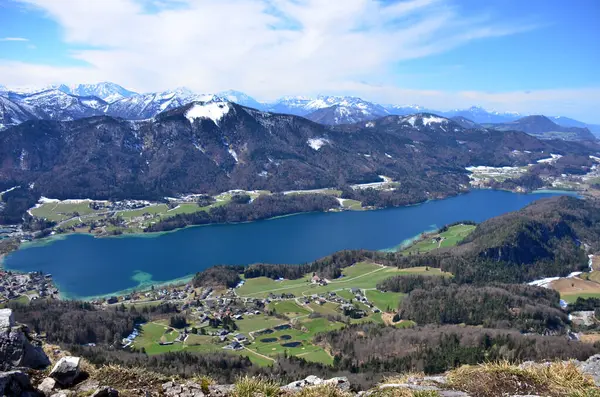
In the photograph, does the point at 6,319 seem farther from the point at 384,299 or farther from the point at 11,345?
the point at 384,299

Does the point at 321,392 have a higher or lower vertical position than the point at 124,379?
lower

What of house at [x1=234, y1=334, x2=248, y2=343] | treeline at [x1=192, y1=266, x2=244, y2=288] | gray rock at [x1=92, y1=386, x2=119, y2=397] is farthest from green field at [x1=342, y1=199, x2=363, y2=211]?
gray rock at [x1=92, y1=386, x2=119, y2=397]

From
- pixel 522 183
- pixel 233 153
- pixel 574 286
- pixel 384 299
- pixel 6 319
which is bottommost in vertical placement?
pixel 574 286

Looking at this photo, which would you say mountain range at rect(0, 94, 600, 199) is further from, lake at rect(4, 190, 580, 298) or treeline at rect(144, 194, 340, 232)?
lake at rect(4, 190, 580, 298)

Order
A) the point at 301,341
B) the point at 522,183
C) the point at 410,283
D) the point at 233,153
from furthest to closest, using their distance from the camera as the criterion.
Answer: the point at 233,153 < the point at 522,183 < the point at 410,283 < the point at 301,341

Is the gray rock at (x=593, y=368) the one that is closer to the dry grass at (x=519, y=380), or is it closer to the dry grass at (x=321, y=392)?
the dry grass at (x=519, y=380)

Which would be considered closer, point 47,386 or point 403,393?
point 47,386

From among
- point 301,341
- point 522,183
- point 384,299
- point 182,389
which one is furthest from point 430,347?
point 522,183
